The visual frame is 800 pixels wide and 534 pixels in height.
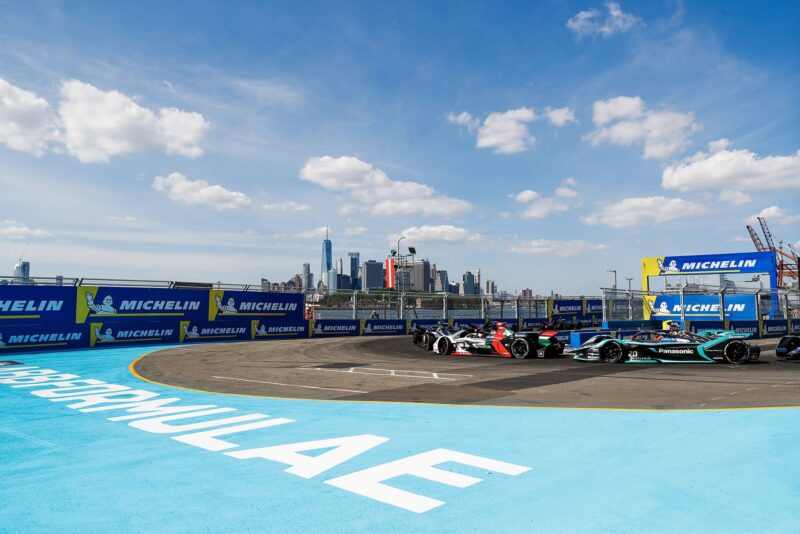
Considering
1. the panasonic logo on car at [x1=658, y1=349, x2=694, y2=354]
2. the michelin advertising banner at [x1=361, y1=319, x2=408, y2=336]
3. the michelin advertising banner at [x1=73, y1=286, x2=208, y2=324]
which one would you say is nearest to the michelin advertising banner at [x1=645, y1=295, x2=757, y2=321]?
the michelin advertising banner at [x1=361, y1=319, x2=408, y2=336]

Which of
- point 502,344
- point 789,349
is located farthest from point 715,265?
point 502,344

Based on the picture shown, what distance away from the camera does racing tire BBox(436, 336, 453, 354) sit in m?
20.6

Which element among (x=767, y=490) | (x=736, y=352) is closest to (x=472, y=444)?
(x=767, y=490)

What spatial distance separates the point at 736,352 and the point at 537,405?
35.8 feet

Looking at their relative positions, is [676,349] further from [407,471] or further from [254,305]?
[254,305]

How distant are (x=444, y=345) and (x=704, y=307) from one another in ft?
98.2

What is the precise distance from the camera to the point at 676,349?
640 inches

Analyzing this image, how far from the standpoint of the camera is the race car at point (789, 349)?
55.4 ft

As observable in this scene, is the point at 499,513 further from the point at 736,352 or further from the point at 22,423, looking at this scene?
the point at 736,352

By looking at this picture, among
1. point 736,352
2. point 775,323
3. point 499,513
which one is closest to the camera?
point 499,513

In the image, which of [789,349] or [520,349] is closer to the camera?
[789,349]

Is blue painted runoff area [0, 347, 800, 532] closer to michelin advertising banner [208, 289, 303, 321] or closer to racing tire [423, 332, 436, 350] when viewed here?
racing tire [423, 332, 436, 350]

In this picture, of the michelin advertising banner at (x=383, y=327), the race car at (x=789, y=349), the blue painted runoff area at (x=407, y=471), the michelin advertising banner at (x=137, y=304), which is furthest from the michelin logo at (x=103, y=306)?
the race car at (x=789, y=349)

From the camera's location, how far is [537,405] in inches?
368
